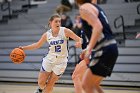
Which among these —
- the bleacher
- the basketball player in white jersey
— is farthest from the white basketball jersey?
the bleacher

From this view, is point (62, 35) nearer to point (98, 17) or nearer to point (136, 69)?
point (98, 17)

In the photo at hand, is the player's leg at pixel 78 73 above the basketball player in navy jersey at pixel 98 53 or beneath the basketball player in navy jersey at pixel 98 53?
beneath

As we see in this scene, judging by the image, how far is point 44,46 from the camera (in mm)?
12781

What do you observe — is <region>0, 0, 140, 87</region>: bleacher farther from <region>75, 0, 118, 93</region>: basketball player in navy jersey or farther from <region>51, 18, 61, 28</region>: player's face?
<region>75, 0, 118, 93</region>: basketball player in navy jersey

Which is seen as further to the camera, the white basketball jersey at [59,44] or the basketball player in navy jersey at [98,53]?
the white basketball jersey at [59,44]

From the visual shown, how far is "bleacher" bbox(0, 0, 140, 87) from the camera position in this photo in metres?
10.8

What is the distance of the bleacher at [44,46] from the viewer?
10.8 m

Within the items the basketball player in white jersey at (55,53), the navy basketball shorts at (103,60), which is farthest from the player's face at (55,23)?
the navy basketball shorts at (103,60)

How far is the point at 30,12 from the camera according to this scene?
14734 mm

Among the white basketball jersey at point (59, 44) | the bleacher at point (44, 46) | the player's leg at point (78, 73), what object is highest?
the white basketball jersey at point (59, 44)

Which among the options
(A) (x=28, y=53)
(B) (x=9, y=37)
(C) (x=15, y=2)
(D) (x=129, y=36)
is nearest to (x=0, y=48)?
(B) (x=9, y=37)

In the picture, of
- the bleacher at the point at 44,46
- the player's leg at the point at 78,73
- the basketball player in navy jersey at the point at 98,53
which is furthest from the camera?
the bleacher at the point at 44,46

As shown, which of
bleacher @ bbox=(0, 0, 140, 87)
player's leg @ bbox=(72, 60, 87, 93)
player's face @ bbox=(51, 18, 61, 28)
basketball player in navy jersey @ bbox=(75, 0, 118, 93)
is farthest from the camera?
bleacher @ bbox=(0, 0, 140, 87)

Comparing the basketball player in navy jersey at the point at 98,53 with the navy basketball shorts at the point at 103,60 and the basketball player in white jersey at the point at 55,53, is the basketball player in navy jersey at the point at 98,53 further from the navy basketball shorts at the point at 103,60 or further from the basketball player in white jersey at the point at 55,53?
the basketball player in white jersey at the point at 55,53
